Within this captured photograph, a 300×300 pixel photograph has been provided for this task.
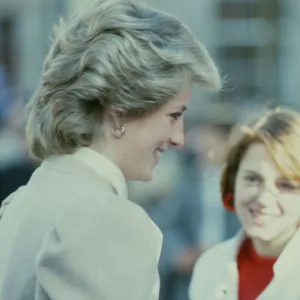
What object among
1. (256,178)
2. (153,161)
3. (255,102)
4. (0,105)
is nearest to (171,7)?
(255,102)

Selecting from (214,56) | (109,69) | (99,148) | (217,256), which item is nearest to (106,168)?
(99,148)

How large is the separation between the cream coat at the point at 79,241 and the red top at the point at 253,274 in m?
0.81

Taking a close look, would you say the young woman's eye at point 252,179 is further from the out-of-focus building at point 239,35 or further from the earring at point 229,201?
the out-of-focus building at point 239,35

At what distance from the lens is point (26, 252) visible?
7.39 feet

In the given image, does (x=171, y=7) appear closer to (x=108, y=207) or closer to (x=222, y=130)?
(x=222, y=130)

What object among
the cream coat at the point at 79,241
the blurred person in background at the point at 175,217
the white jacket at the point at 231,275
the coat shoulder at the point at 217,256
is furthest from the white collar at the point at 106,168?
the blurred person in background at the point at 175,217

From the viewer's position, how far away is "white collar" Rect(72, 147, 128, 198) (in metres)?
2.32

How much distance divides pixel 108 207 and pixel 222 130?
5.00 metres

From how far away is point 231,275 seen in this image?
312 centimetres

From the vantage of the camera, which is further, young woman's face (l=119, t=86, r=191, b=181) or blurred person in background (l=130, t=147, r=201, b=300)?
blurred person in background (l=130, t=147, r=201, b=300)

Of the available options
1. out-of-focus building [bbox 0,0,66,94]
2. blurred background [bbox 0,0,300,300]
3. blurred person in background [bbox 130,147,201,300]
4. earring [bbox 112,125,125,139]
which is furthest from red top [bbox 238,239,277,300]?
out-of-focus building [bbox 0,0,66,94]

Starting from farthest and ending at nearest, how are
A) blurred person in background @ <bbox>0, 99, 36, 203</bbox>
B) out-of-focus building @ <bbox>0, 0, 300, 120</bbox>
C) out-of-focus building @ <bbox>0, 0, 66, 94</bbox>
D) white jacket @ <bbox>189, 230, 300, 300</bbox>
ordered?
out-of-focus building @ <bbox>0, 0, 300, 120</bbox> < out-of-focus building @ <bbox>0, 0, 66, 94</bbox> < blurred person in background @ <bbox>0, 99, 36, 203</bbox> < white jacket @ <bbox>189, 230, 300, 300</bbox>

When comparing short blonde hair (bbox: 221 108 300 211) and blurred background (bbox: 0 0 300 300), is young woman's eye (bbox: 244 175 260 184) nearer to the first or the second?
short blonde hair (bbox: 221 108 300 211)

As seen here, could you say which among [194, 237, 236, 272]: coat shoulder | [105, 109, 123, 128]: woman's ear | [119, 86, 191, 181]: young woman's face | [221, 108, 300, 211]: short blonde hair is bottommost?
[194, 237, 236, 272]: coat shoulder
